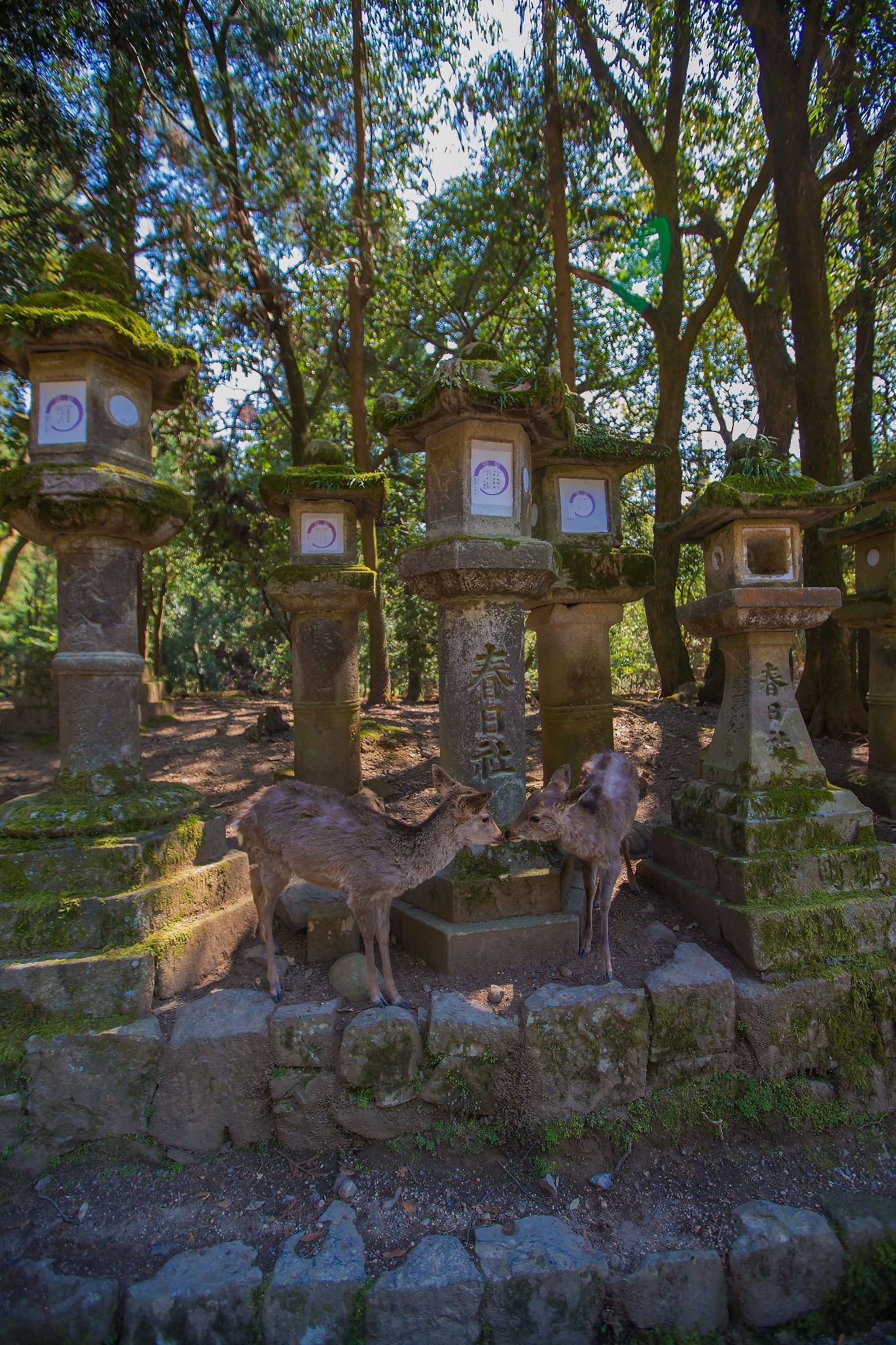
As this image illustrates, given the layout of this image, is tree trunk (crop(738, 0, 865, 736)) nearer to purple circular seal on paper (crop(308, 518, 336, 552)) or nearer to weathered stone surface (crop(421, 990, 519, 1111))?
purple circular seal on paper (crop(308, 518, 336, 552))

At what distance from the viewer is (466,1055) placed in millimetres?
3262

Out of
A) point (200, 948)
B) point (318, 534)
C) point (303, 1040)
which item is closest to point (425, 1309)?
point (303, 1040)

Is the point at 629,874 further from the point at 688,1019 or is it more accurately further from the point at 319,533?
the point at 319,533

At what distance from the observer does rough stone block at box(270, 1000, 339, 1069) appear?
327cm

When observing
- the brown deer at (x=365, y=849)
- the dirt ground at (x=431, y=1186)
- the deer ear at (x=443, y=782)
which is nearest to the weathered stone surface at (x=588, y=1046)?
the dirt ground at (x=431, y=1186)

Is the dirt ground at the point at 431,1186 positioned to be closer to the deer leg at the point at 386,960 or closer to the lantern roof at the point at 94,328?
the deer leg at the point at 386,960

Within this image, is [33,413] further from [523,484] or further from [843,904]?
[843,904]

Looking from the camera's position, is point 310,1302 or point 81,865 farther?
point 81,865

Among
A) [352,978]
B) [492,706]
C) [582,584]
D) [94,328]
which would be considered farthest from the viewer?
[582,584]

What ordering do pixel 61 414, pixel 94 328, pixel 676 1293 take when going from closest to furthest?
pixel 676 1293
pixel 94 328
pixel 61 414

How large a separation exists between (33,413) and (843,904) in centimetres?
534

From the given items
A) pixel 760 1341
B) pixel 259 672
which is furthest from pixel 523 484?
pixel 259 672

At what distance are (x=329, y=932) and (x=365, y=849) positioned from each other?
0.80m

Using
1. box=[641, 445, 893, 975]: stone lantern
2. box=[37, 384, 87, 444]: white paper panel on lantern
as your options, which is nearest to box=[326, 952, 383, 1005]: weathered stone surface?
box=[641, 445, 893, 975]: stone lantern
